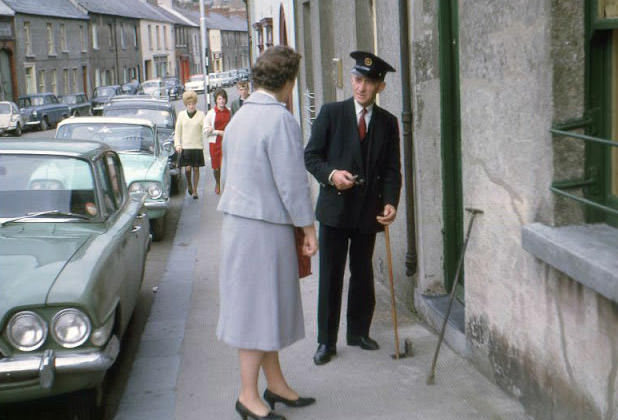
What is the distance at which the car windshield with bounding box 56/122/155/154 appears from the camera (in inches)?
523

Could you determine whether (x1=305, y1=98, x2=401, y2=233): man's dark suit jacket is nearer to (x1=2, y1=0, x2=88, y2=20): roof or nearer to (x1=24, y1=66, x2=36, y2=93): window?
(x1=2, y1=0, x2=88, y2=20): roof

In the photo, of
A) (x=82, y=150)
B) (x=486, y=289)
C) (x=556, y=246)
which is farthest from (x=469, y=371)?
(x=82, y=150)

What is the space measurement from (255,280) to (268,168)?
563 mm

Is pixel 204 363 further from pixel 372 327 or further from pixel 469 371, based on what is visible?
pixel 469 371

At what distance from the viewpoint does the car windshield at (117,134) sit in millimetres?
13273

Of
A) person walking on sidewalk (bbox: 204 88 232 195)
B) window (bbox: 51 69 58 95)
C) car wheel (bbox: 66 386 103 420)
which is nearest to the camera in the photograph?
car wheel (bbox: 66 386 103 420)

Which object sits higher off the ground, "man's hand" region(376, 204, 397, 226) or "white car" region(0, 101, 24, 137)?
"white car" region(0, 101, 24, 137)

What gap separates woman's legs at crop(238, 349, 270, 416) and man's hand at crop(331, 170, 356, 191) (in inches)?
47.7

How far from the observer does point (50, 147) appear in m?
6.73

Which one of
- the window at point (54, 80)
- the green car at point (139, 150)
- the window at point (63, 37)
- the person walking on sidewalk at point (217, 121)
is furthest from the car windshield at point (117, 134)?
the window at point (63, 37)

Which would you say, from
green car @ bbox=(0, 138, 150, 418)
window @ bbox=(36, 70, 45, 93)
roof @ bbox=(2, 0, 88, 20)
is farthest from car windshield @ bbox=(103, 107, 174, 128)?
window @ bbox=(36, 70, 45, 93)

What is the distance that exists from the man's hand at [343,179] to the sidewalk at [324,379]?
116 cm

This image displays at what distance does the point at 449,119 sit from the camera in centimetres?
647

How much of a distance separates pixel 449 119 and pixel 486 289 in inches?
64.9
